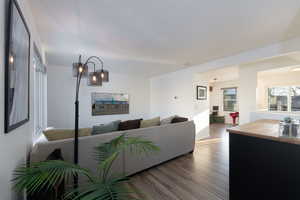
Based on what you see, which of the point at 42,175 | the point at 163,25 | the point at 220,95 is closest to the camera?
the point at 42,175

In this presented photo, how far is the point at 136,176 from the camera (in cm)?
248

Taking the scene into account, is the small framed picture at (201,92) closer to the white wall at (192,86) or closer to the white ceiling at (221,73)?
the white wall at (192,86)

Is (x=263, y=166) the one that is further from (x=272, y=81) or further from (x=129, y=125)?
(x=272, y=81)

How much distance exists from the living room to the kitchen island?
0.11 ft

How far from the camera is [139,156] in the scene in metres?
2.53

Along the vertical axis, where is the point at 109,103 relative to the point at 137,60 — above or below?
below

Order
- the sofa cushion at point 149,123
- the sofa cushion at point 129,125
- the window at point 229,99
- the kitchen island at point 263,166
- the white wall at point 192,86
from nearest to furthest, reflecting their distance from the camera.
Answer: the kitchen island at point 263,166, the sofa cushion at point 129,125, the sofa cushion at point 149,123, the white wall at point 192,86, the window at point 229,99

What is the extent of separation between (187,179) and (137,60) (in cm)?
312

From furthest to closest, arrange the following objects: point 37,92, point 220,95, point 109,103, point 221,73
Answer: point 220,95 → point 109,103 → point 221,73 → point 37,92

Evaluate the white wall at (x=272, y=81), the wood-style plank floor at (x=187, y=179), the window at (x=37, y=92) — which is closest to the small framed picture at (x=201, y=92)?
the white wall at (x=272, y=81)

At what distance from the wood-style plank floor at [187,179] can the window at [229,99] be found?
17.6ft

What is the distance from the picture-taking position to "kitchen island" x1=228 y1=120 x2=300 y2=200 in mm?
1351

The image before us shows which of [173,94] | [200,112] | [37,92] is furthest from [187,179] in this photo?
[173,94]

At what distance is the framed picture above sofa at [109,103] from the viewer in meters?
5.36
